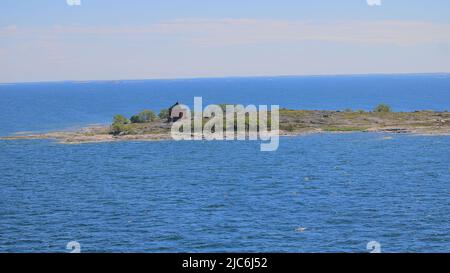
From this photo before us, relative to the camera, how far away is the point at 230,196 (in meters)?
72.4

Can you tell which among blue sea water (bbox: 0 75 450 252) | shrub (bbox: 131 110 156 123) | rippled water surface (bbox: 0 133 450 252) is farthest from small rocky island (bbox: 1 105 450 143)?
rippled water surface (bbox: 0 133 450 252)

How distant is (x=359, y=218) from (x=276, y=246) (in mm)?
12970

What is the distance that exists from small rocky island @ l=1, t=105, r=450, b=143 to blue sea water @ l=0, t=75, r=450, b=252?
27.9 ft

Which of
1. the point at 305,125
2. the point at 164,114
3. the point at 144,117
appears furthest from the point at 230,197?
the point at 164,114

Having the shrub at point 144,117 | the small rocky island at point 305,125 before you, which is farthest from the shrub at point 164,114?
the shrub at point 144,117

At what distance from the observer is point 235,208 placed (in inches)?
2539

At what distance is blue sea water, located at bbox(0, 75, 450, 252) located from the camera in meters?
50.5

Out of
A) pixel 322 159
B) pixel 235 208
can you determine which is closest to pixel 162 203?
pixel 235 208

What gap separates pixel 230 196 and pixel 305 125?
7511cm

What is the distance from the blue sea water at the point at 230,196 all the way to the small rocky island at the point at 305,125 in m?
8.50

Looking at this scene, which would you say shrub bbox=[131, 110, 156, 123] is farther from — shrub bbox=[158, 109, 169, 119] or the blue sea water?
the blue sea water

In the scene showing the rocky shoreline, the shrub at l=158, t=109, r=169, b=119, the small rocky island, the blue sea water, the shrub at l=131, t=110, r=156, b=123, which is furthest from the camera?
the shrub at l=158, t=109, r=169, b=119
